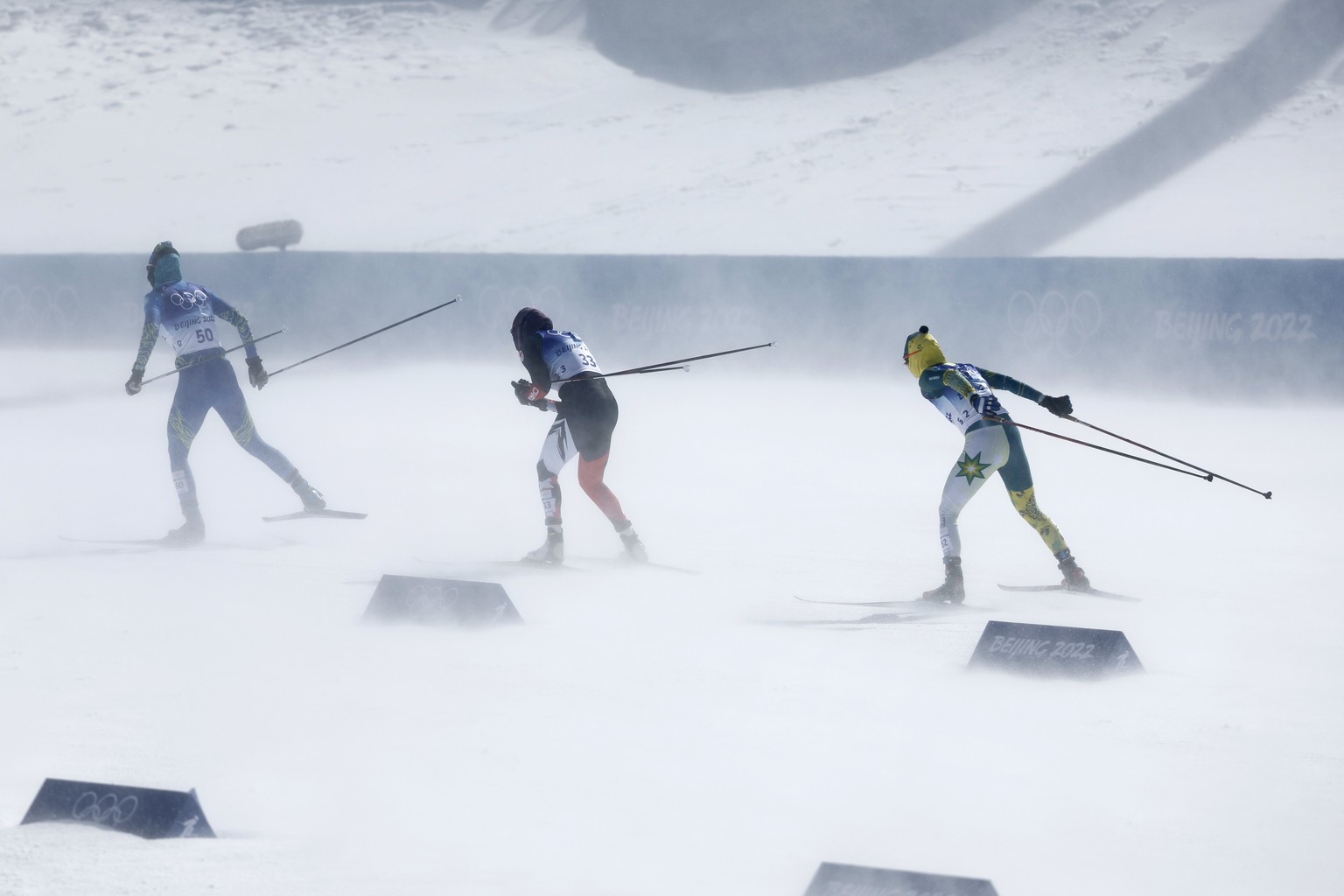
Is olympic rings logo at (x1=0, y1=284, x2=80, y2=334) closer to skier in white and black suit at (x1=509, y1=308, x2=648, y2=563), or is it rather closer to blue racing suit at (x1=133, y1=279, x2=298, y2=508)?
blue racing suit at (x1=133, y1=279, x2=298, y2=508)

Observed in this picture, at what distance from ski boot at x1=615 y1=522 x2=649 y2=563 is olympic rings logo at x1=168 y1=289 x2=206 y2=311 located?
3.39 meters

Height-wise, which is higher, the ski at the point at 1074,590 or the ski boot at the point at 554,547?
the ski at the point at 1074,590

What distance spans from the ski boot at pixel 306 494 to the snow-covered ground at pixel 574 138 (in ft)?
42.3

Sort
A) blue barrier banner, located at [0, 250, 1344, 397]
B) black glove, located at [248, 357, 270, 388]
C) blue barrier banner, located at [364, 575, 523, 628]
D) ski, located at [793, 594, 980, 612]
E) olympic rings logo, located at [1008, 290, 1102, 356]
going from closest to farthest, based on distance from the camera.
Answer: blue barrier banner, located at [364, 575, 523, 628]
ski, located at [793, 594, 980, 612]
black glove, located at [248, 357, 270, 388]
blue barrier banner, located at [0, 250, 1344, 397]
olympic rings logo, located at [1008, 290, 1102, 356]

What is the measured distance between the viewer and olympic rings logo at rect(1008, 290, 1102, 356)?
17.0 meters

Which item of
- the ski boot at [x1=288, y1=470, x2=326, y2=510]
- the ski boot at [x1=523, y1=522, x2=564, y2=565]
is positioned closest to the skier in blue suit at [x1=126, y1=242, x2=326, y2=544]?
the ski boot at [x1=288, y1=470, x2=326, y2=510]

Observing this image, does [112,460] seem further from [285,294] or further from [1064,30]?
[1064,30]

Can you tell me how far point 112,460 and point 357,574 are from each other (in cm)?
572

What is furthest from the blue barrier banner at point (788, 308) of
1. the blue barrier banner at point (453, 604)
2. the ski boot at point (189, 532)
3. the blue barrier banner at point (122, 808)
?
the blue barrier banner at point (122, 808)

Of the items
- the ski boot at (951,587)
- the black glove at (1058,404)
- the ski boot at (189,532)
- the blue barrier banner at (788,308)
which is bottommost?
the blue barrier banner at (788,308)

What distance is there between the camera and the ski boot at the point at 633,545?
8.52 m

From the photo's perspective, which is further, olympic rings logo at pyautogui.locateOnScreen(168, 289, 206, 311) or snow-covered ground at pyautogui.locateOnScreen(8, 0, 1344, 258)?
snow-covered ground at pyautogui.locateOnScreen(8, 0, 1344, 258)

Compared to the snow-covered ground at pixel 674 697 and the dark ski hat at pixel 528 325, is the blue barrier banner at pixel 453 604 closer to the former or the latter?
the snow-covered ground at pixel 674 697

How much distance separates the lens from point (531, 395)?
841 cm
